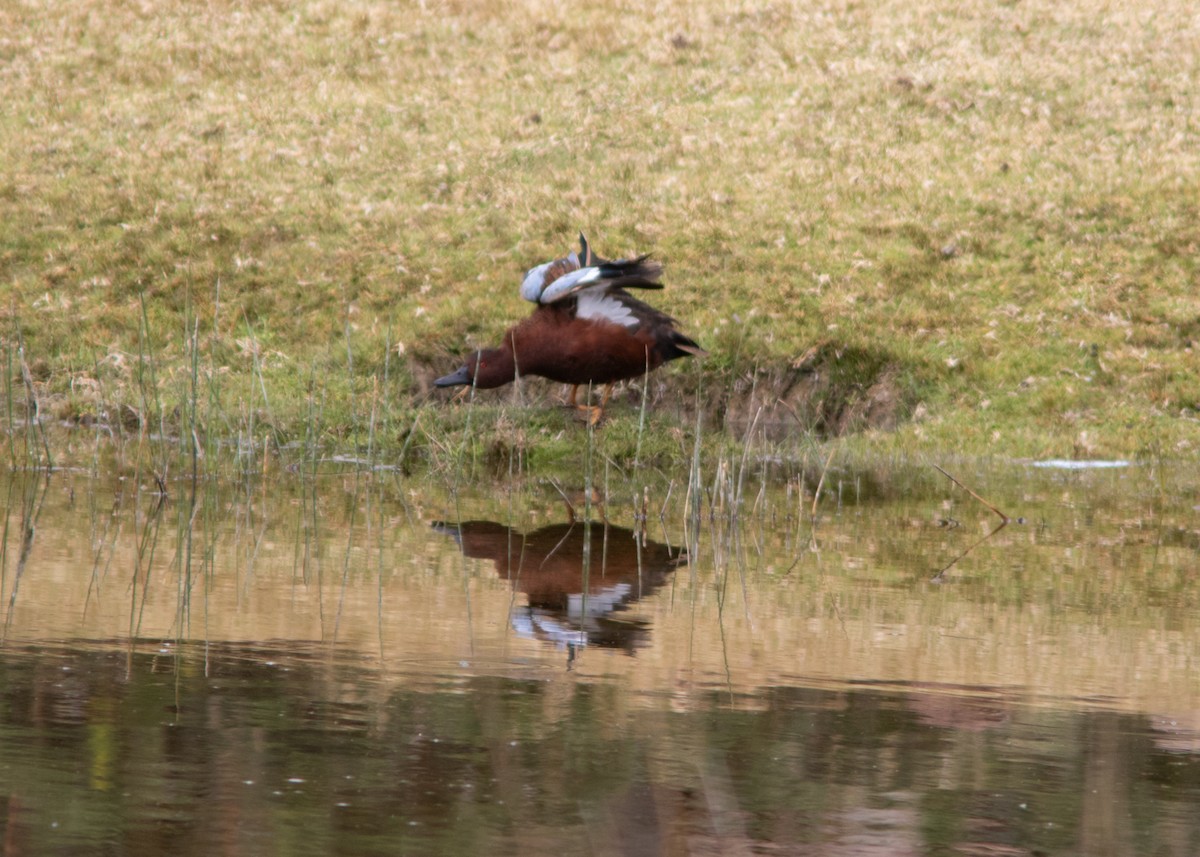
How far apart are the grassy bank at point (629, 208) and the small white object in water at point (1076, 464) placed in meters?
0.39

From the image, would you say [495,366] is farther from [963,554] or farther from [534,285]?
[963,554]

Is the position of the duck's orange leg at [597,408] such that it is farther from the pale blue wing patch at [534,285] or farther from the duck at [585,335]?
the pale blue wing patch at [534,285]

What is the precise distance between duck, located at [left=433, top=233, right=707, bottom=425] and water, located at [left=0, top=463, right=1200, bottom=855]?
378cm

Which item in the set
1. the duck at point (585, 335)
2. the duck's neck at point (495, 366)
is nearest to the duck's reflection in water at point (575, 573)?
the duck at point (585, 335)

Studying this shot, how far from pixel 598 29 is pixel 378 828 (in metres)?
26.8

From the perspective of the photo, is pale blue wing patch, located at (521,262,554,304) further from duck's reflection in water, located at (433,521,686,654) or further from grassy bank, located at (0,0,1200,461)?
duck's reflection in water, located at (433,521,686,654)

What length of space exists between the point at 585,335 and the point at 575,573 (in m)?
6.09

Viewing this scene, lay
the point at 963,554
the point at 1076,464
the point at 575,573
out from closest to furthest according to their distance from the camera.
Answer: the point at 575,573 < the point at 963,554 < the point at 1076,464

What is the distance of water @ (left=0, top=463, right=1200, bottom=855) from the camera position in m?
4.53

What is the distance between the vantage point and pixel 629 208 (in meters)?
22.7

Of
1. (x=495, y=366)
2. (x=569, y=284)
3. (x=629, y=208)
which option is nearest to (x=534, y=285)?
(x=569, y=284)

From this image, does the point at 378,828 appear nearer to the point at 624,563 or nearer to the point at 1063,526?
the point at 624,563

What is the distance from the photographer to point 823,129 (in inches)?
985

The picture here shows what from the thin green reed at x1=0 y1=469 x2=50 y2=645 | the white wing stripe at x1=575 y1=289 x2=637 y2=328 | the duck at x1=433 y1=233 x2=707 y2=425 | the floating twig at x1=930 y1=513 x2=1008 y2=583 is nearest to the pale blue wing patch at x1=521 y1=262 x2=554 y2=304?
the duck at x1=433 y1=233 x2=707 y2=425
